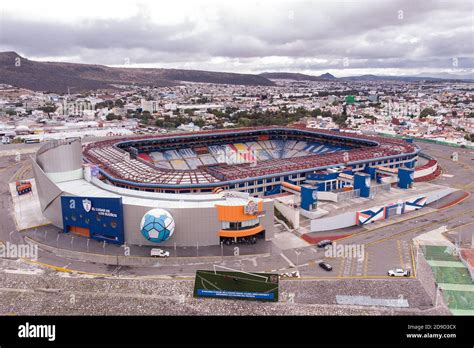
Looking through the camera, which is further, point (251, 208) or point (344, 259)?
point (251, 208)

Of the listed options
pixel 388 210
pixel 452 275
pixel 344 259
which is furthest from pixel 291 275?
pixel 388 210

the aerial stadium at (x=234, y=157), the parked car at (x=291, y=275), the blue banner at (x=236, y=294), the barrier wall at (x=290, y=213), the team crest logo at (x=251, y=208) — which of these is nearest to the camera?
the blue banner at (x=236, y=294)

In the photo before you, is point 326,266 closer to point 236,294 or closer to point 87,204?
point 236,294

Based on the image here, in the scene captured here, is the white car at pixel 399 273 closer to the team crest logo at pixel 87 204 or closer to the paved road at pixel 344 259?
the paved road at pixel 344 259

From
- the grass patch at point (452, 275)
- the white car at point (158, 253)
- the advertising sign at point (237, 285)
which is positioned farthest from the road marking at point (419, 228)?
the white car at point (158, 253)

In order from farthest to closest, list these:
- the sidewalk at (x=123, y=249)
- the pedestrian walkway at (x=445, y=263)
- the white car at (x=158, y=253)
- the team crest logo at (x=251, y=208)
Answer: the team crest logo at (x=251, y=208), the pedestrian walkway at (x=445, y=263), the sidewalk at (x=123, y=249), the white car at (x=158, y=253)

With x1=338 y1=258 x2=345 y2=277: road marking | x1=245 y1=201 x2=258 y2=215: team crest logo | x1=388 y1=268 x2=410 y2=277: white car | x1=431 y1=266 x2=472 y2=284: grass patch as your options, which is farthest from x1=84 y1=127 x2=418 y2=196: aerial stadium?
x1=431 y1=266 x2=472 y2=284: grass patch
